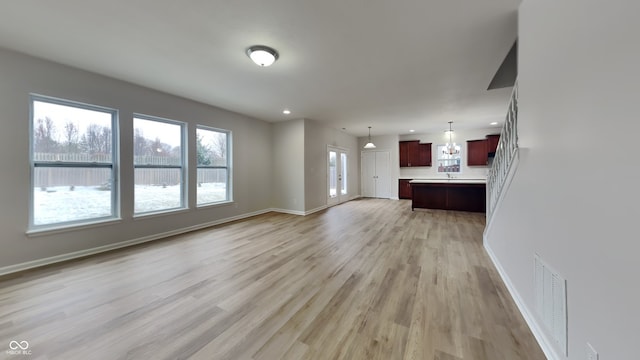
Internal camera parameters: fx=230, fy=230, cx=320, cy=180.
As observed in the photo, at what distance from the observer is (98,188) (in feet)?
11.8

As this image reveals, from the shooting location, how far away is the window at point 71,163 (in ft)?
10.1

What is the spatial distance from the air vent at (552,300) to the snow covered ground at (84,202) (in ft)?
17.4

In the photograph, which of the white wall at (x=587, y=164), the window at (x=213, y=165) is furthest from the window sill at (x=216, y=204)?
the white wall at (x=587, y=164)

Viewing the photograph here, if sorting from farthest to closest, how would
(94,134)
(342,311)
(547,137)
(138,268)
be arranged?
(94,134), (138,268), (342,311), (547,137)

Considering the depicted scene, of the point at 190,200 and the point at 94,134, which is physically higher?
the point at 94,134

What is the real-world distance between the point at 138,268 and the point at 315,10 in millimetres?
3564

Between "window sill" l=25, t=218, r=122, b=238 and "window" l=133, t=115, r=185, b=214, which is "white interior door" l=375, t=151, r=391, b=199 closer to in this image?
"window" l=133, t=115, r=185, b=214

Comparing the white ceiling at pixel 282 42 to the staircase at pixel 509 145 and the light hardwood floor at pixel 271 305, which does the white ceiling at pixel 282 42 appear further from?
the light hardwood floor at pixel 271 305

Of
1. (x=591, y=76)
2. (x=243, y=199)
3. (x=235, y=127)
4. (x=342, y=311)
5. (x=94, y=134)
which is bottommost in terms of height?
(x=342, y=311)

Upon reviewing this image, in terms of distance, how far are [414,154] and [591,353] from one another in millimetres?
8828

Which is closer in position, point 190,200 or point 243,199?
point 190,200

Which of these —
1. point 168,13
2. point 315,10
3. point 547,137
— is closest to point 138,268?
point 168,13

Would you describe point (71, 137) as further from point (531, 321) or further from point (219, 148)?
point (531, 321)

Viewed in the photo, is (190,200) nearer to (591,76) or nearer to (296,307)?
(296,307)
